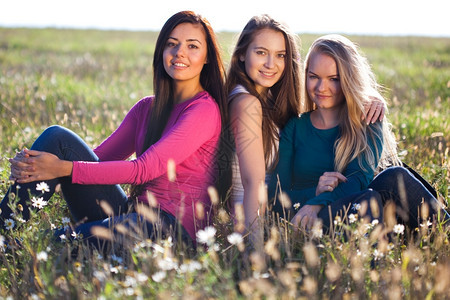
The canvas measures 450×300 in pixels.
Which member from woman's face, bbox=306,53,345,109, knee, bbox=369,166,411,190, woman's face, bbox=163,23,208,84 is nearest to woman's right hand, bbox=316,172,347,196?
knee, bbox=369,166,411,190

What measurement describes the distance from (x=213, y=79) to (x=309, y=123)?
793mm

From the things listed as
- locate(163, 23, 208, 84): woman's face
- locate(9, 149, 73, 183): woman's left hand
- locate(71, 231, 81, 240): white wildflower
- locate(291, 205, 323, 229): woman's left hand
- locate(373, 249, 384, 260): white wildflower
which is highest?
locate(163, 23, 208, 84): woman's face

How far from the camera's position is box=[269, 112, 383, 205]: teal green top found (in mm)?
4051

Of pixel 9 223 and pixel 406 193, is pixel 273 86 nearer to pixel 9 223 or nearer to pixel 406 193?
pixel 406 193

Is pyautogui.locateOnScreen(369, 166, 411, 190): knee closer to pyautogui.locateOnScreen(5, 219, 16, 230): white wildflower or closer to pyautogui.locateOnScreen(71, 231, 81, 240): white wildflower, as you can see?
pyautogui.locateOnScreen(71, 231, 81, 240): white wildflower

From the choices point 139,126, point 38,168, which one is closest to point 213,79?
point 139,126

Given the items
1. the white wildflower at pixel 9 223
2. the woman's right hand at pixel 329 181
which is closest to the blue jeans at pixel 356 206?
the woman's right hand at pixel 329 181

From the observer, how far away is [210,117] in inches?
150

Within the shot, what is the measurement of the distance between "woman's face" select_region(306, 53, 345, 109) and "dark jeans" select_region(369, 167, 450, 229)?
2.19 feet

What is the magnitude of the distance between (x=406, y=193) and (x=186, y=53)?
63.7 inches

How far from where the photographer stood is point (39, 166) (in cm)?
359

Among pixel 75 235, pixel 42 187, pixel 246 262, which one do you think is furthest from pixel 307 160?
pixel 42 187

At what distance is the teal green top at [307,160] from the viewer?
4.05 meters

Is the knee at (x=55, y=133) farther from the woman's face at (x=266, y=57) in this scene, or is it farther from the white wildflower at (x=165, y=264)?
the white wildflower at (x=165, y=264)
